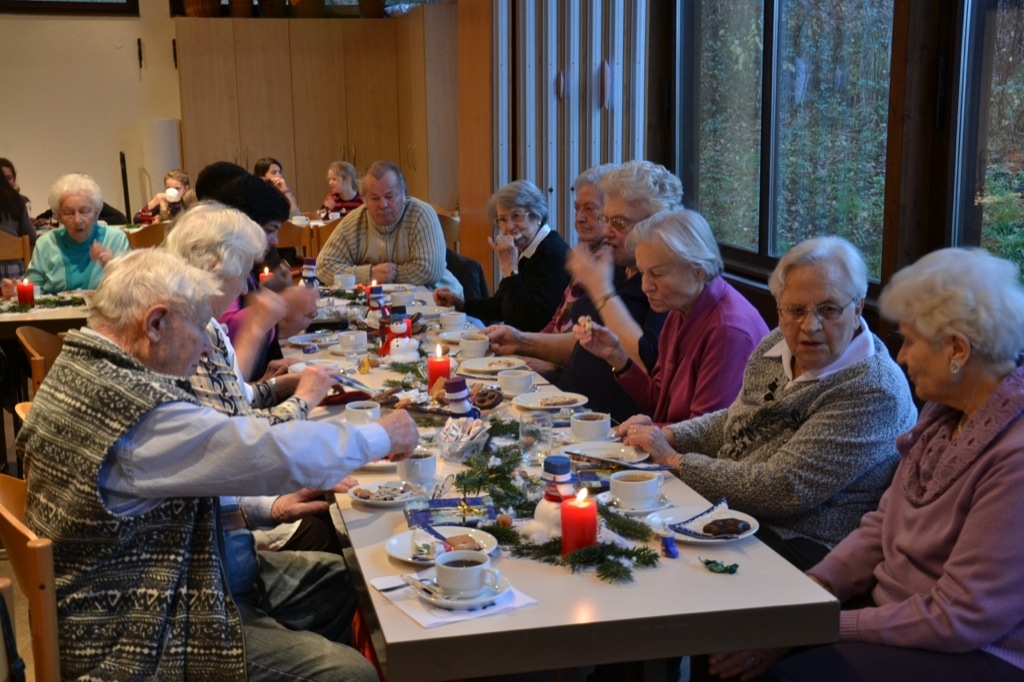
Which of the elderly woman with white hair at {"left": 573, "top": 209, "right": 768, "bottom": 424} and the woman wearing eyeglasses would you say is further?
the woman wearing eyeglasses

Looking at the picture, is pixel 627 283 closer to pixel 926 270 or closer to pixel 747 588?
pixel 926 270

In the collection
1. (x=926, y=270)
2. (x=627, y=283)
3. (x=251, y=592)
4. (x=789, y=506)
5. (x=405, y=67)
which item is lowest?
(x=251, y=592)

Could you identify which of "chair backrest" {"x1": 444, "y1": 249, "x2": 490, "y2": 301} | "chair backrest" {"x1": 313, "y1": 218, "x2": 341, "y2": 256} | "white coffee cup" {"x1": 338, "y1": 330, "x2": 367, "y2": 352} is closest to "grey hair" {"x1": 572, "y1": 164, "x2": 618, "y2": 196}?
"white coffee cup" {"x1": 338, "y1": 330, "x2": 367, "y2": 352}

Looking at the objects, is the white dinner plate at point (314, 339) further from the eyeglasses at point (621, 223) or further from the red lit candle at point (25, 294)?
the red lit candle at point (25, 294)

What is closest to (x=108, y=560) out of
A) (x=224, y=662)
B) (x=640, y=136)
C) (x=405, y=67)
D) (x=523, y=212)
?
(x=224, y=662)

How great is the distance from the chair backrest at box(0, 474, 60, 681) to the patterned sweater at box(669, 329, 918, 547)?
1383 millimetres

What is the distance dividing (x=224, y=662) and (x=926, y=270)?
5.04 feet

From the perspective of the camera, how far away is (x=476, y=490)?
2.39 meters

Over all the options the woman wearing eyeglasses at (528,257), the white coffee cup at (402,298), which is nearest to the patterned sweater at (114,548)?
the woman wearing eyeglasses at (528,257)

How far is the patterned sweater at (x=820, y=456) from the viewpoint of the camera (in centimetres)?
242

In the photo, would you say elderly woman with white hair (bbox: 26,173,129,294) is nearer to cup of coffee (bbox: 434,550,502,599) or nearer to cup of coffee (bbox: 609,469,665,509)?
cup of coffee (bbox: 609,469,665,509)

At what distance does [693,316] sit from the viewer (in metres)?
3.16

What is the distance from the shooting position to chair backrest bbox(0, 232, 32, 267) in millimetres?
6332

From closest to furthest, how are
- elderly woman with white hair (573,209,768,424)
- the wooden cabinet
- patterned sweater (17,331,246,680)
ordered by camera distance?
patterned sweater (17,331,246,680)
elderly woman with white hair (573,209,768,424)
the wooden cabinet
